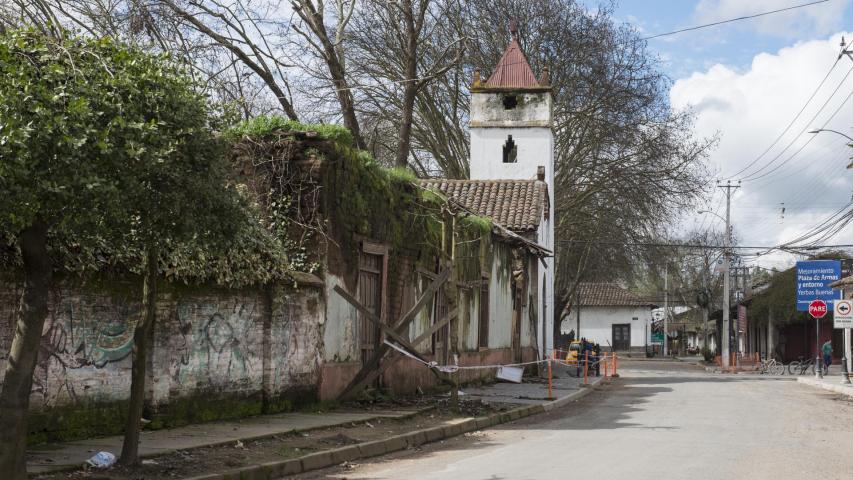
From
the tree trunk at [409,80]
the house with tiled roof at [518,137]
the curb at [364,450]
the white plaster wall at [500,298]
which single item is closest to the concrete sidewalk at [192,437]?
the curb at [364,450]

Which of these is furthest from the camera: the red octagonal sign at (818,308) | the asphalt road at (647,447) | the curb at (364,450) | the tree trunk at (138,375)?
the red octagonal sign at (818,308)

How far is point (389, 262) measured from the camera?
18.5m

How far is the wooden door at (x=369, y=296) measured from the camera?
1736 centimetres

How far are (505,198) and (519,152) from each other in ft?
17.7

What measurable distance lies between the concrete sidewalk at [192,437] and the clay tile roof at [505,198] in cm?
1740

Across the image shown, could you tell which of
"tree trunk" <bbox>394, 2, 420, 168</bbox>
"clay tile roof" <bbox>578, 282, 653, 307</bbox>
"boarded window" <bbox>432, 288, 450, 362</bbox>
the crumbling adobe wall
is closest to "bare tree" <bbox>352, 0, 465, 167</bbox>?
"tree trunk" <bbox>394, 2, 420, 168</bbox>

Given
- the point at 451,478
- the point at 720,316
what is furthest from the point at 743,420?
the point at 720,316

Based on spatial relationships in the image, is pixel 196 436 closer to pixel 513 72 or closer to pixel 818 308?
pixel 818 308

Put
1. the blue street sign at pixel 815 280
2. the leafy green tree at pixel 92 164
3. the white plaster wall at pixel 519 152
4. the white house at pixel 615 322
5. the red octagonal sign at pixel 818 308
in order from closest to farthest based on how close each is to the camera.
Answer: the leafy green tree at pixel 92 164 < the red octagonal sign at pixel 818 308 < the blue street sign at pixel 815 280 < the white plaster wall at pixel 519 152 < the white house at pixel 615 322

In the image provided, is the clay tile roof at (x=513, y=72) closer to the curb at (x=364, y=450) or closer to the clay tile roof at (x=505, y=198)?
the clay tile roof at (x=505, y=198)

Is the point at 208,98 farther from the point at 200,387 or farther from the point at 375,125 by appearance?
the point at 375,125

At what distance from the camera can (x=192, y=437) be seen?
1127cm

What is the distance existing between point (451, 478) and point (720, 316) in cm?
6307

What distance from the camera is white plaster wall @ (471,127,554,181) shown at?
126 feet
